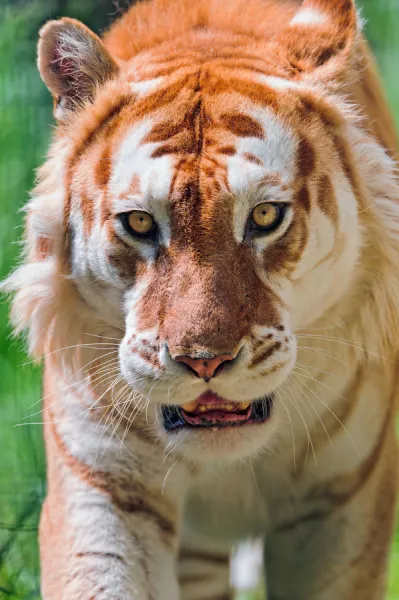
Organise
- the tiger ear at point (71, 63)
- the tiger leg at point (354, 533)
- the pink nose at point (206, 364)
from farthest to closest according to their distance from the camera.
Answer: the tiger leg at point (354, 533) → the tiger ear at point (71, 63) → the pink nose at point (206, 364)

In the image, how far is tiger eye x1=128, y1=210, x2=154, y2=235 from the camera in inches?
81.1

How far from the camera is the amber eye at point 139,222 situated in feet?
6.76

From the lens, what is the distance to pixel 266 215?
80.5 inches

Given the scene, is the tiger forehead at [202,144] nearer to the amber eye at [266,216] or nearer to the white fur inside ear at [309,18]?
the amber eye at [266,216]

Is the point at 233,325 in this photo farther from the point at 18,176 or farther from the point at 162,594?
the point at 18,176

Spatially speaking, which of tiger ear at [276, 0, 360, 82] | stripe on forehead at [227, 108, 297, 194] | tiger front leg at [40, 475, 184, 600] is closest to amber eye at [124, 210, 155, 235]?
stripe on forehead at [227, 108, 297, 194]

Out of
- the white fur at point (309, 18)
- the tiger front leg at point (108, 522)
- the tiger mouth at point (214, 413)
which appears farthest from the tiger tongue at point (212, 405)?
the white fur at point (309, 18)

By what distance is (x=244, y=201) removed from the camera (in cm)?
201

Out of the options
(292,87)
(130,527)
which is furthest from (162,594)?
(292,87)

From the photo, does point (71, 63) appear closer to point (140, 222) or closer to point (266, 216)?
point (140, 222)

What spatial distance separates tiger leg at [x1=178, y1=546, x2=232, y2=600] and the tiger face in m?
0.72

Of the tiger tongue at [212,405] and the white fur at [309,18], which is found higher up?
the white fur at [309,18]

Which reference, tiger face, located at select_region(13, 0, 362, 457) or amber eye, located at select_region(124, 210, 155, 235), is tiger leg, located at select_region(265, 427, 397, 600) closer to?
tiger face, located at select_region(13, 0, 362, 457)

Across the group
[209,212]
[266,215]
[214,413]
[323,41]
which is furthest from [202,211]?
[323,41]
